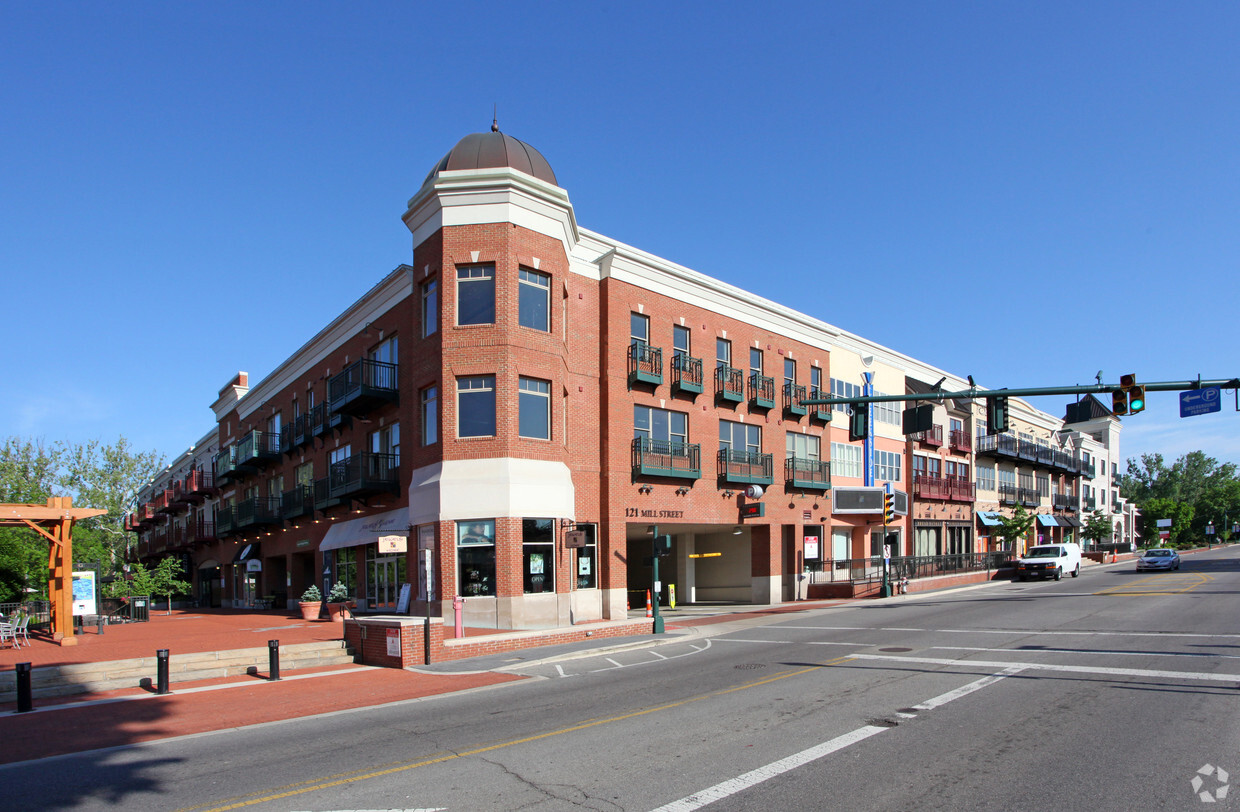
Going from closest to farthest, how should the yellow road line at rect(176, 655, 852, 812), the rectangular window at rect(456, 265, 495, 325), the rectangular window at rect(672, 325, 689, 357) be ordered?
the yellow road line at rect(176, 655, 852, 812), the rectangular window at rect(456, 265, 495, 325), the rectangular window at rect(672, 325, 689, 357)

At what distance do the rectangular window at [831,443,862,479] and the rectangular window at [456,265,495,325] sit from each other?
2146 centimetres

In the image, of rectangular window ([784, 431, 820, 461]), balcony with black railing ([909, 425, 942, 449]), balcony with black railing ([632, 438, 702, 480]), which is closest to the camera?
balcony with black railing ([632, 438, 702, 480])

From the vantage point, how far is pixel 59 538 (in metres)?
22.0

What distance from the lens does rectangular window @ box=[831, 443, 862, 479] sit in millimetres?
39812

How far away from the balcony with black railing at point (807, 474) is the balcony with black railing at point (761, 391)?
117 inches

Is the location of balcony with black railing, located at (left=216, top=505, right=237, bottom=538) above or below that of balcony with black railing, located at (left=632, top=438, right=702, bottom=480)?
below

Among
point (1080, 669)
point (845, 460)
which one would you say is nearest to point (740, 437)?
point (845, 460)

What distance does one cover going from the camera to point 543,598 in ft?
78.4

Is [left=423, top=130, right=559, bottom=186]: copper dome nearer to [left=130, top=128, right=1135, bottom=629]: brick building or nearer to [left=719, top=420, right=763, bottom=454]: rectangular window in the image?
[left=130, top=128, right=1135, bottom=629]: brick building

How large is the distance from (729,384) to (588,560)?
1068 centimetres

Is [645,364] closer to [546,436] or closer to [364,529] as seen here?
[546,436]

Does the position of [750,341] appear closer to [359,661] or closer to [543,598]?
[543,598]

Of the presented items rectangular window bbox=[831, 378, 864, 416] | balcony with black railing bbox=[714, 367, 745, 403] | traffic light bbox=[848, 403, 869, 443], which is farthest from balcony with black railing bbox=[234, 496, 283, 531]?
traffic light bbox=[848, 403, 869, 443]

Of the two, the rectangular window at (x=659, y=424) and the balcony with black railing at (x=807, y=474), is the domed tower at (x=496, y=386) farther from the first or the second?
the balcony with black railing at (x=807, y=474)
